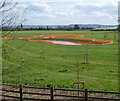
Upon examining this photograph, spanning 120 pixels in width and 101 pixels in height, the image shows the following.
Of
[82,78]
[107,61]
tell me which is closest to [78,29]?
[107,61]

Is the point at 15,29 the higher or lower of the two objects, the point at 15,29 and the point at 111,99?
the higher

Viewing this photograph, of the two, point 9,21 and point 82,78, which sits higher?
point 9,21

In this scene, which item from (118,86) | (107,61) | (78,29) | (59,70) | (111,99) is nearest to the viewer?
(111,99)

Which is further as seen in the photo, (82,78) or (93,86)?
(82,78)

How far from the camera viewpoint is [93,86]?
1552cm

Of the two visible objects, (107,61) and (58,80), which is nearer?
(58,80)

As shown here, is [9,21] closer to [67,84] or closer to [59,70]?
[67,84]

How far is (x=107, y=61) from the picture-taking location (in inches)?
1005

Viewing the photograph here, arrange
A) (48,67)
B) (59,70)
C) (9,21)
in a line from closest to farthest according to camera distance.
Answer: (9,21), (59,70), (48,67)

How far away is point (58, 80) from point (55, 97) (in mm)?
4984

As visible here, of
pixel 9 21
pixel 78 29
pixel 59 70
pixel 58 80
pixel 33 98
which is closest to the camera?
pixel 9 21

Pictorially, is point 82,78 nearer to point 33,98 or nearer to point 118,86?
point 118,86

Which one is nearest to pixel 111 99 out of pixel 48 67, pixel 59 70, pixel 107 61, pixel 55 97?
pixel 55 97

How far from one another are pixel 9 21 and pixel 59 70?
1435 cm
